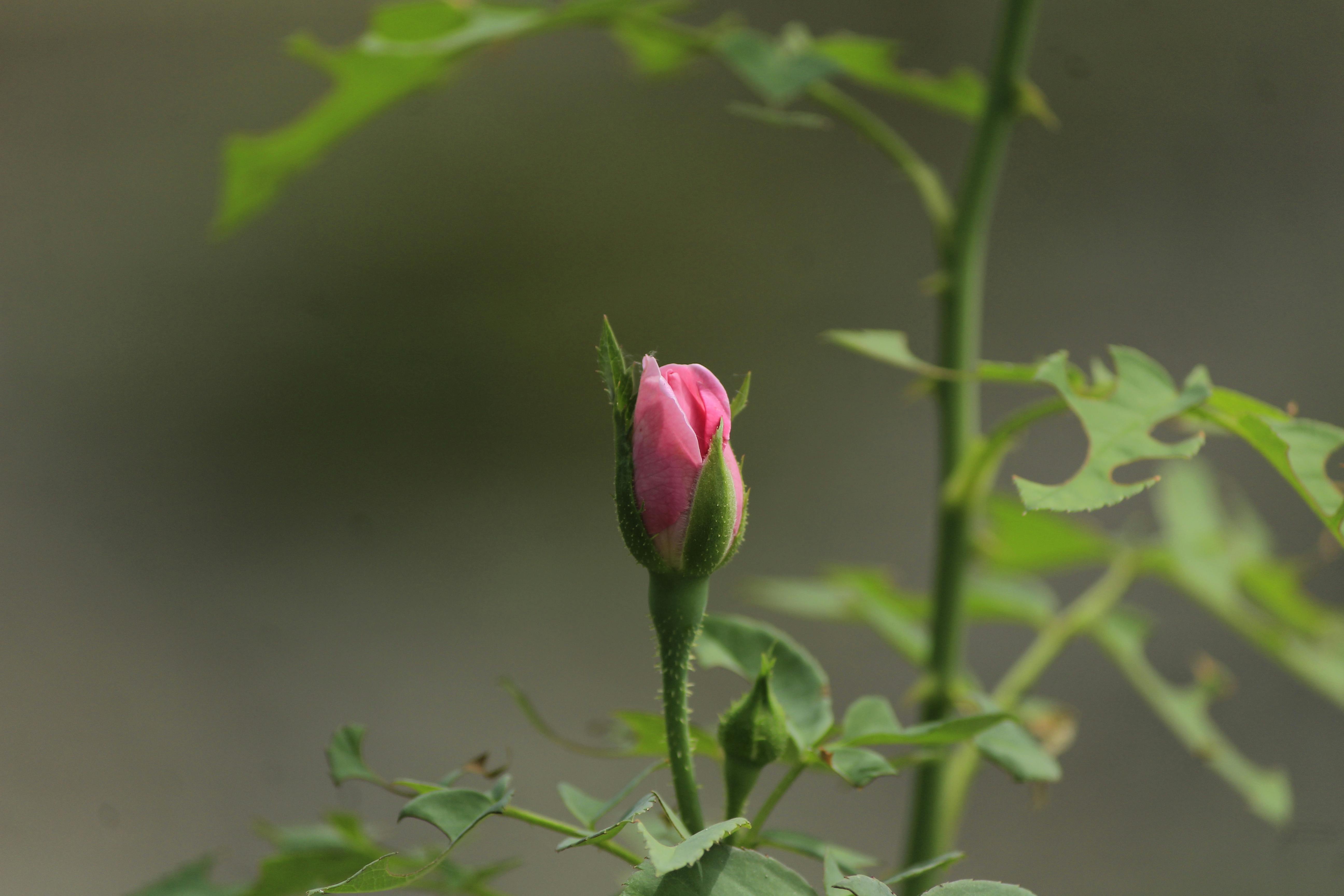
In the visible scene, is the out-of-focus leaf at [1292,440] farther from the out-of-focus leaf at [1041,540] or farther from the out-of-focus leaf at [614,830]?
the out-of-focus leaf at [1041,540]

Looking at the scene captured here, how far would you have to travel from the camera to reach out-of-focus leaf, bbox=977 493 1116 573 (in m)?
0.65

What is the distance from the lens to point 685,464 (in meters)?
0.24

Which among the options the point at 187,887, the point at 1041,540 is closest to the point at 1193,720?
the point at 1041,540

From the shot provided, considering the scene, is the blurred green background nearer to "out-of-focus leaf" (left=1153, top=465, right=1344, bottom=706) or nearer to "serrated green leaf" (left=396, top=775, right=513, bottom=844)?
"out-of-focus leaf" (left=1153, top=465, right=1344, bottom=706)

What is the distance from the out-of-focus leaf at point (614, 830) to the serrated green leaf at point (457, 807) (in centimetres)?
3

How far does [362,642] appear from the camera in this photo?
→ 67.7 inches

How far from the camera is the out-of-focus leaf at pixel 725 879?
0.22 m

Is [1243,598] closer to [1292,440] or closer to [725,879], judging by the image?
[1292,440]

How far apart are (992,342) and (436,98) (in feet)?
3.81

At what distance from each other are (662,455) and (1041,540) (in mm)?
490

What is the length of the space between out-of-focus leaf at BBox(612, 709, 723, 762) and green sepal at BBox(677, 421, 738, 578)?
0.07m

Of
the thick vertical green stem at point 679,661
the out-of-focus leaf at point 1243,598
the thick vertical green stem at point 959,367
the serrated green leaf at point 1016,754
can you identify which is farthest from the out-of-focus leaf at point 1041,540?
the thick vertical green stem at point 679,661

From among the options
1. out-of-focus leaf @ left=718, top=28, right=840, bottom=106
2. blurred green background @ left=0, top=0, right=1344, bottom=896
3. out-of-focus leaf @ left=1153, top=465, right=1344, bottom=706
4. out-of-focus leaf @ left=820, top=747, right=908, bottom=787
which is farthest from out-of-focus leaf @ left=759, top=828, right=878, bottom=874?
blurred green background @ left=0, top=0, right=1344, bottom=896

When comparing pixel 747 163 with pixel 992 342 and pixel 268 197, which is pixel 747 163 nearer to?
pixel 992 342
